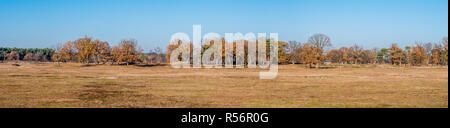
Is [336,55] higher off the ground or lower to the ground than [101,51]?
lower

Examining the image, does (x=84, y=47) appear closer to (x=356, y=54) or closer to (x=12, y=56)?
(x=12, y=56)

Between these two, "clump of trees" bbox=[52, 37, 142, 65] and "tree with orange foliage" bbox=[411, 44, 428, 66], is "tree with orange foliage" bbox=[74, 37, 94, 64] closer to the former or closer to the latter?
"clump of trees" bbox=[52, 37, 142, 65]

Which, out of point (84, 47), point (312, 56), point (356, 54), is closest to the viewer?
point (312, 56)

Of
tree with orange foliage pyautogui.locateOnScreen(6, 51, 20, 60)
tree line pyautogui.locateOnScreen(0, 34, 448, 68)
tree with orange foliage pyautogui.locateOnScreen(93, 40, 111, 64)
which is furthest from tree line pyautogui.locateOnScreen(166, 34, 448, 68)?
tree with orange foliage pyautogui.locateOnScreen(6, 51, 20, 60)

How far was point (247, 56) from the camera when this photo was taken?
79.8 m

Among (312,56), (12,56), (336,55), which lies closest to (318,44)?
(312,56)

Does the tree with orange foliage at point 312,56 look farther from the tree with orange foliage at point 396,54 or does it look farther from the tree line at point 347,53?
the tree with orange foliage at point 396,54

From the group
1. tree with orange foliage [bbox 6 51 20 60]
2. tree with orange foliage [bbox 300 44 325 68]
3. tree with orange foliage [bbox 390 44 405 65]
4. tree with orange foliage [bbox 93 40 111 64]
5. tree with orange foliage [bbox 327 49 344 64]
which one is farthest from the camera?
tree with orange foliage [bbox 327 49 344 64]

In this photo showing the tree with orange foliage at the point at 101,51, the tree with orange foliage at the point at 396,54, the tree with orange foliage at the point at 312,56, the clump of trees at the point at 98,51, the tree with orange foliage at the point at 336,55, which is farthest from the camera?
the tree with orange foliage at the point at 336,55

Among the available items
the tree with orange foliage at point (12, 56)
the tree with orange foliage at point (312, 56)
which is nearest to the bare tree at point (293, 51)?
the tree with orange foliage at point (312, 56)
